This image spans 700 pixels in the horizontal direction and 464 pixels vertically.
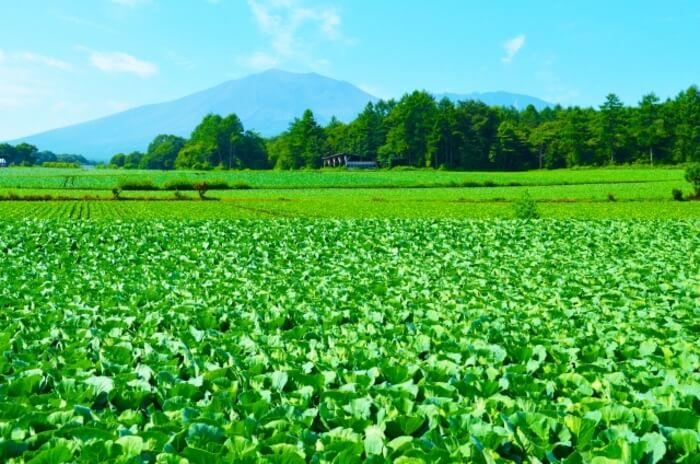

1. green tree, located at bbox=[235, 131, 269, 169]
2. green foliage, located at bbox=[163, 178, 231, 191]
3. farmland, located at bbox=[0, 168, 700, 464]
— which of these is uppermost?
green tree, located at bbox=[235, 131, 269, 169]

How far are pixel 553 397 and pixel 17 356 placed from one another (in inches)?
201

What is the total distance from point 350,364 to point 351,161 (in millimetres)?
129837

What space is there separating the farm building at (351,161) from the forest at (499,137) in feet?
5.42

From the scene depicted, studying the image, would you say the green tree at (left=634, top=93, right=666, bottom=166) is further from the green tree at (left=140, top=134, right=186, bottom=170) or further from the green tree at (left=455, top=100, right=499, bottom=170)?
the green tree at (left=140, top=134, right=186, bottom=170)

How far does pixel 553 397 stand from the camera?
5.09 m

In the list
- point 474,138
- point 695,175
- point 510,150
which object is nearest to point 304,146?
point 474,138

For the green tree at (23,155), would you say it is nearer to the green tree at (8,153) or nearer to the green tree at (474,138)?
the green tree at (8,153)

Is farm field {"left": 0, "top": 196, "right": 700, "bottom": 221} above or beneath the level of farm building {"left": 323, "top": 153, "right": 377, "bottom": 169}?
beneath

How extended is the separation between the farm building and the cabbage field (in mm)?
120064

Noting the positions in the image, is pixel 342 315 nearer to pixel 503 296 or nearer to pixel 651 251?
pixel 503 296

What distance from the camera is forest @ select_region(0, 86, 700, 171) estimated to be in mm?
114438

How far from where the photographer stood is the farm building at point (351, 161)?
133750mm

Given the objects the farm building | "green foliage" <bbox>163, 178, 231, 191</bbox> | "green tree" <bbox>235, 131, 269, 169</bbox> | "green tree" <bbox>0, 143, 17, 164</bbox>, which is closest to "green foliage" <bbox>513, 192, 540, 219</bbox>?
"green foliage" <bbox>163, 178, 231, 191</bbox>

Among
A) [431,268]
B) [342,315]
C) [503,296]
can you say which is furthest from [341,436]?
[431,268]
